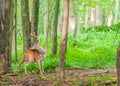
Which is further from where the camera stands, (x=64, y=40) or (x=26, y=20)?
(x=26, y=20)

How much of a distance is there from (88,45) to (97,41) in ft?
5.54

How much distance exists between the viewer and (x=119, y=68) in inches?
219

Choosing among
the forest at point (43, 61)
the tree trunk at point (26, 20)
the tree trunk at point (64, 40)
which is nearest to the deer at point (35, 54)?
the forest at point (43, 61)

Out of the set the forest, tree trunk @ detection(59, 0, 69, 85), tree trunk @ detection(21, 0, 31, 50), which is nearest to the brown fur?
the forest

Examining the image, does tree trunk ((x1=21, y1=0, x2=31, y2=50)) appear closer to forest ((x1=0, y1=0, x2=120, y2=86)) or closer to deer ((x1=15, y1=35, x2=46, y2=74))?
forest ((x1=0, y1=0, x2=120, y2=86))

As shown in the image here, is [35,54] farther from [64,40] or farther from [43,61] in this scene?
[64,40]

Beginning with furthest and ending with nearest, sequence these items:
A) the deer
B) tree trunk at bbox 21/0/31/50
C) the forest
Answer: tree trunk at bbox 21/0/31/50
the deer
the forest

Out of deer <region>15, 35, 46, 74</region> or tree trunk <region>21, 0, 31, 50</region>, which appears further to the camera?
tree trunk <region>21, 0, 31, 50</region>

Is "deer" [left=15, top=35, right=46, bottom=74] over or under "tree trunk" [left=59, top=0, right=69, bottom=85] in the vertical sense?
under

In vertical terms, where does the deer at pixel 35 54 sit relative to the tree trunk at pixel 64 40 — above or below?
below

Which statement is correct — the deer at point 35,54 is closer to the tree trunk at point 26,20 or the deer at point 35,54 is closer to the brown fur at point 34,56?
the brown fur at point 34,56

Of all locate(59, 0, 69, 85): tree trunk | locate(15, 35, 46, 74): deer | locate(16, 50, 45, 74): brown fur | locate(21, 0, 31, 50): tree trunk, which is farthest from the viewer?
locate(21, 0, 31, 50): tree trunk

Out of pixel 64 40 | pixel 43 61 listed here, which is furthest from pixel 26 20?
pixel 64 40

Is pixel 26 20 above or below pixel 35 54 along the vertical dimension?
above
